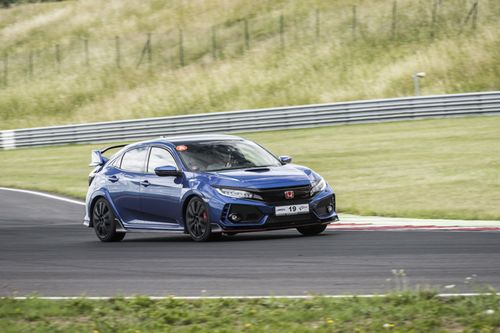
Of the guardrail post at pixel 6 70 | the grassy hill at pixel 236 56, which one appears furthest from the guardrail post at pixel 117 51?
the guardrail post at pixel 6 70

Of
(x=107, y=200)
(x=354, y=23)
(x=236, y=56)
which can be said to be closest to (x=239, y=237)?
→ (x=107, y=200)

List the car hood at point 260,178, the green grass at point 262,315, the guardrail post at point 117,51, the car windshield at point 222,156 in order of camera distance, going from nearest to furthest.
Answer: the green grass at point 262,315, the car hood at point 260,178, the car windshield at point 222,156, the guardrail post at point 117,51

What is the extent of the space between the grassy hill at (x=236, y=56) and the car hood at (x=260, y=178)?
31.1m

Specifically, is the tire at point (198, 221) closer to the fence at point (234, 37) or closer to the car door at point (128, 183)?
the car door at point (128, 183)

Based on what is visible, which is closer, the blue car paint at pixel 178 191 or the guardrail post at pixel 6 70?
the blue car paint at pixel 178 191

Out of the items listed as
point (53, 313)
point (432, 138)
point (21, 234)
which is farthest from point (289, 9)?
point (53, 313)

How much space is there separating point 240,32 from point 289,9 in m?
3.17

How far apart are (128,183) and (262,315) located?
306 inches

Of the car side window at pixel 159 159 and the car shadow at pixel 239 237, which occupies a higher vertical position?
the car side window at pixel 159 159

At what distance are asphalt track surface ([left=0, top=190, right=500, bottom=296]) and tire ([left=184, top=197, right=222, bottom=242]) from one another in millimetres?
230

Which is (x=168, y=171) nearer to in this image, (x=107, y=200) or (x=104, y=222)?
(x=107, y=200)

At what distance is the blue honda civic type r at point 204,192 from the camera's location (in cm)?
1362

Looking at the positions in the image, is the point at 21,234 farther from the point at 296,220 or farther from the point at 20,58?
the point at 20,58

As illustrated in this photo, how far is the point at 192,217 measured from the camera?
46.0ft
